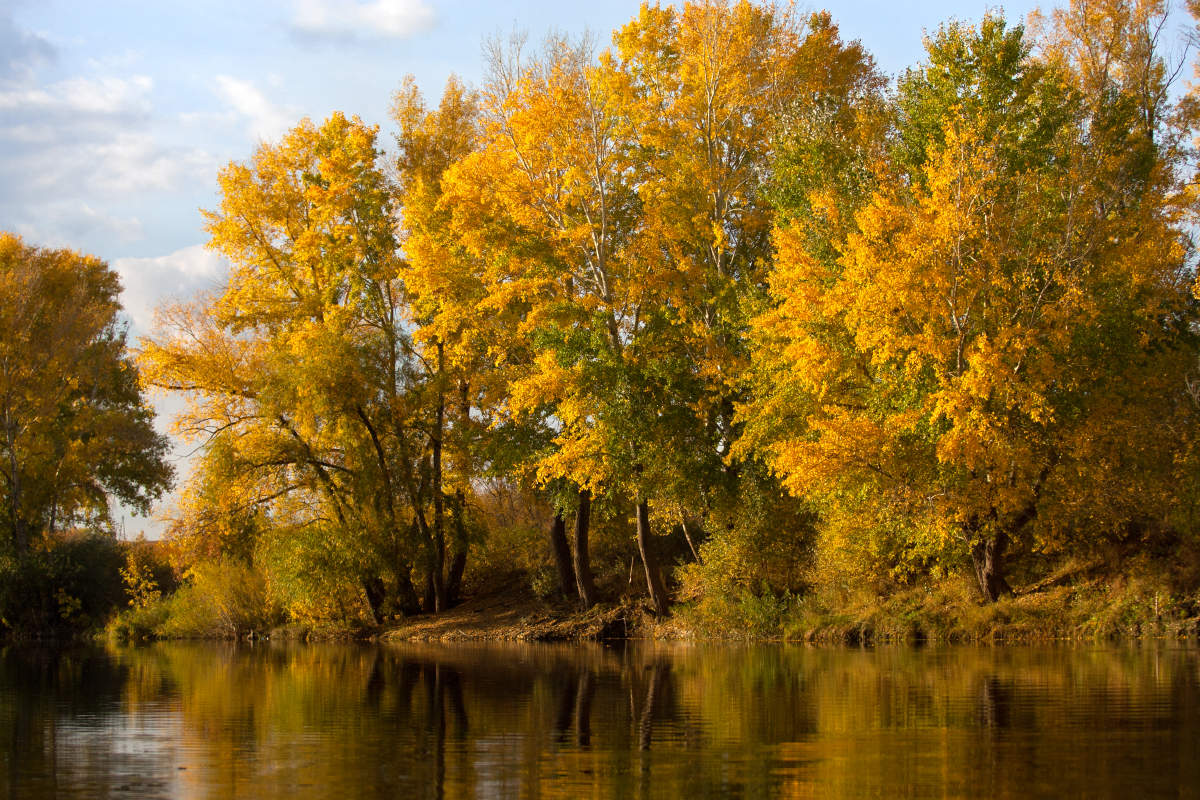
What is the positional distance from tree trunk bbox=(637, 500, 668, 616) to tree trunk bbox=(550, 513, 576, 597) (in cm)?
396

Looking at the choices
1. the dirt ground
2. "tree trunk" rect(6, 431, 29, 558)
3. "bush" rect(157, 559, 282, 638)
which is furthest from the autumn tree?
"tree trunk" rect(6, 431, 29, 558)

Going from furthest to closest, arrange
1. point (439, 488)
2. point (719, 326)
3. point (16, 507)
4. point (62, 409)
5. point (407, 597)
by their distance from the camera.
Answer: point (62, 409)
point (16, 507)
point (407, 597)
point (439, 488)
point (719, 326)

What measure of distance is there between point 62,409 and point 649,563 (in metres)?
23.3

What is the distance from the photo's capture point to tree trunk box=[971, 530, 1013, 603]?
25094 millimetres

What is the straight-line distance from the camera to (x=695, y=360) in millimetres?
30203

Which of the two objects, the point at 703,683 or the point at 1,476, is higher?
the point at 1,476

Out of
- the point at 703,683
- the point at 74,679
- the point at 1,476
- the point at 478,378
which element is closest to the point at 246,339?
the point at 478,378

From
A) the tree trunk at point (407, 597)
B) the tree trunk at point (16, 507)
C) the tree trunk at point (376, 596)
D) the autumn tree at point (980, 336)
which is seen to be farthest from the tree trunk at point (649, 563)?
the tree trunk at point (16, 507)

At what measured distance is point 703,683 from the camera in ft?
56.2

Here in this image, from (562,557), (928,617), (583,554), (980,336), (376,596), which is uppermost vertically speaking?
(980,336)

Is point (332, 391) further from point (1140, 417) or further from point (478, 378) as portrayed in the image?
point (1140, 417)

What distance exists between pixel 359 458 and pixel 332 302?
16.5 ft

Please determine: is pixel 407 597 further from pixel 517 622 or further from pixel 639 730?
pixel 639 730

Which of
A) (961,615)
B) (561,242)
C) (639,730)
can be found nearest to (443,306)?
(561,242)
